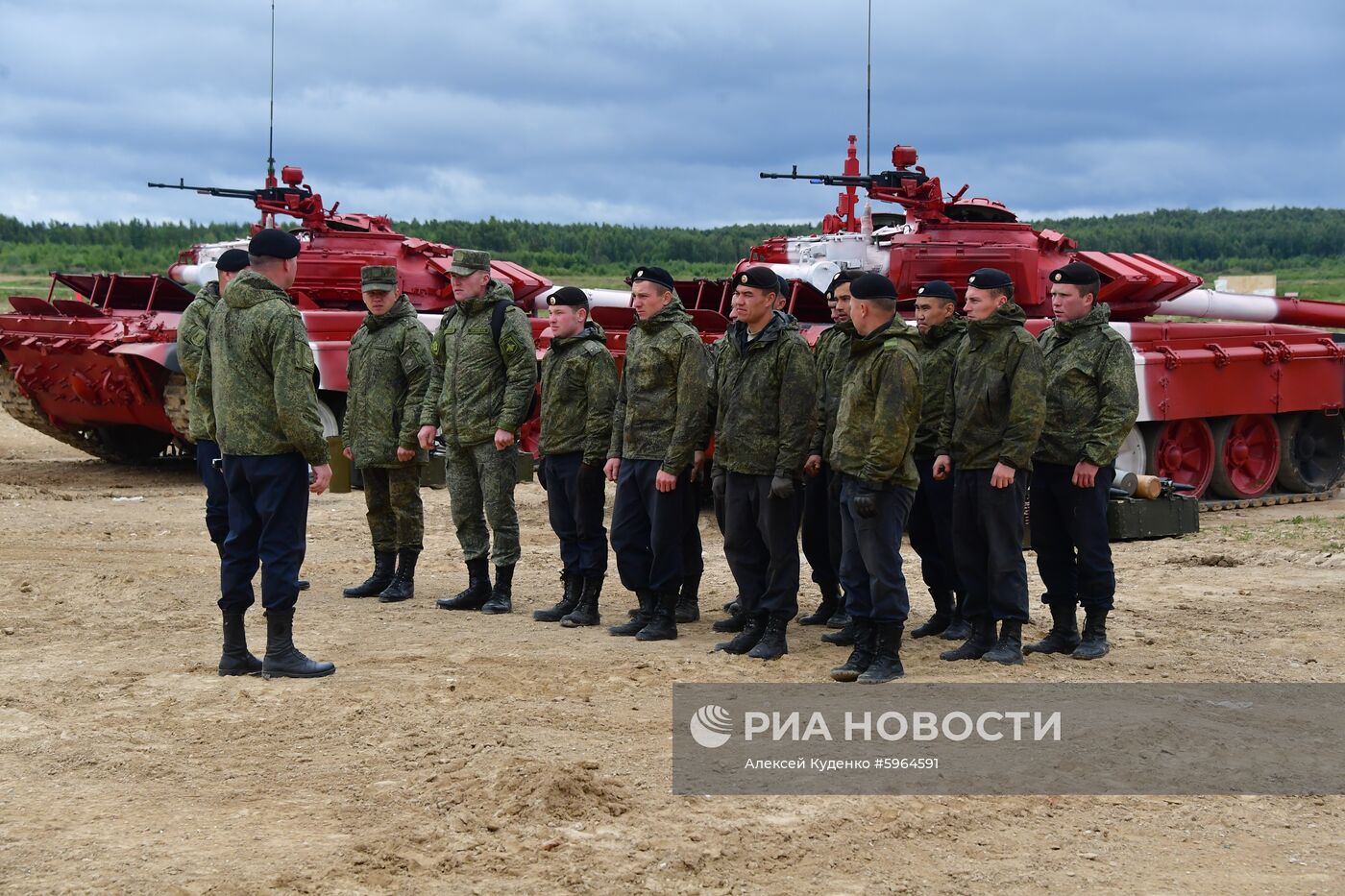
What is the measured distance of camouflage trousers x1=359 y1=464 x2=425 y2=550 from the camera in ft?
29.4

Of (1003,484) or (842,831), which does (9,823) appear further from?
(1003,484)

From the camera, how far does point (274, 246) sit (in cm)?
683

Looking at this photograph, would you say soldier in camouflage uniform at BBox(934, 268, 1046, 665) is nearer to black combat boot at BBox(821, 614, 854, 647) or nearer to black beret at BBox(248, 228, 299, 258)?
black combat boot at BBox(821, 614, 854, 647)

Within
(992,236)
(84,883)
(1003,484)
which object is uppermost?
(992,236)

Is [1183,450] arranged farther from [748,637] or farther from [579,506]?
[748,637]

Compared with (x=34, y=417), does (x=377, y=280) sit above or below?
above

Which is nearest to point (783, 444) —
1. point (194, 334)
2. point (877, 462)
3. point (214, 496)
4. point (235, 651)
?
point (877, 462)

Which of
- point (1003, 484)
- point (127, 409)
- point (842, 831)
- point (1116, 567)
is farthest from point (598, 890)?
point (127, 409)

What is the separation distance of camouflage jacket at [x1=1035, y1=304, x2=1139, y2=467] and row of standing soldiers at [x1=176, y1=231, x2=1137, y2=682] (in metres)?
0.01

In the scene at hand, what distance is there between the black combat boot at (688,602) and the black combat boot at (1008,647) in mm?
1800

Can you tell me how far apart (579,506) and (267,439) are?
2.02 meters

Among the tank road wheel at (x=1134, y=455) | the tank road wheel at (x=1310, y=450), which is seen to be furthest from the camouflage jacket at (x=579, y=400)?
the tank road wheel at (x=1310, y=450)

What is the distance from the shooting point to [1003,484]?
23.1 ft

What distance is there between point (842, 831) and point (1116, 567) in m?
6.17
